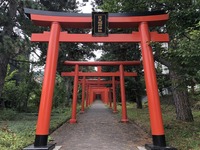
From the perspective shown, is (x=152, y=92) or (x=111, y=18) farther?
(x=111, y=18)

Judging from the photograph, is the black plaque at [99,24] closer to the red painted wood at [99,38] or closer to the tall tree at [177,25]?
the red painted wood at [99,38]

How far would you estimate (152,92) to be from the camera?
753 centimetres

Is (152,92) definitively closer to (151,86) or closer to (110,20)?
(151,86)

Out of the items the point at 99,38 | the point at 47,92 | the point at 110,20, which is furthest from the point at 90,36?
the point at 47,92

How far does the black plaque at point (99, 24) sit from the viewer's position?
26.6 feet

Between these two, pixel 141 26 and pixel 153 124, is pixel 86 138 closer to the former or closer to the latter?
pixel 153 124

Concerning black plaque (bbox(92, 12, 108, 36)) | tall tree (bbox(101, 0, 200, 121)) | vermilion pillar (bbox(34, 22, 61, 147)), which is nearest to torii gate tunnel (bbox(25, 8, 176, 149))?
vermilion pillar (bbox(34, 22, 61, 147))

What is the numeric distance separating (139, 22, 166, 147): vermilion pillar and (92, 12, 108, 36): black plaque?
116 cm

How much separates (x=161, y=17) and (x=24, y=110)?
14.3 m

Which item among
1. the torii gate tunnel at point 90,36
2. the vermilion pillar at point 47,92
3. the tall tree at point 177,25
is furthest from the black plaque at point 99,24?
the tall tree at point 177,25

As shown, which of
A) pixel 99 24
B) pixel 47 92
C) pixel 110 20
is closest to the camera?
pixel 47 92

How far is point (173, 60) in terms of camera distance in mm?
7242

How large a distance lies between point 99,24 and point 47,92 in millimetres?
2732

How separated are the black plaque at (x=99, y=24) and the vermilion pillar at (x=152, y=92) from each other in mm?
1160
